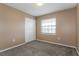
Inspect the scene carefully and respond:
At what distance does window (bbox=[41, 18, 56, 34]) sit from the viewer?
4391 mm

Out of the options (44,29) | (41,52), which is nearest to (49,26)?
(44,29)

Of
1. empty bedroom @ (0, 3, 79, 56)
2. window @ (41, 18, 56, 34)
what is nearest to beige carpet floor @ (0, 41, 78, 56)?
empty bedroom @ (0, 3, 79, 56)

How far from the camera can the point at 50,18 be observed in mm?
4547

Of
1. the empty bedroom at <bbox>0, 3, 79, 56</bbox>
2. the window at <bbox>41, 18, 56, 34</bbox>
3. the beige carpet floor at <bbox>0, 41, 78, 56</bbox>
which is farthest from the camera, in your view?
the window at <bbox>41, 18, 56, 34</bbox>

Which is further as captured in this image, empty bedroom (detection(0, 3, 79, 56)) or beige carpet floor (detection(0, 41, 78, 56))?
empty bedroom (detection(0, 3, 79, 56))

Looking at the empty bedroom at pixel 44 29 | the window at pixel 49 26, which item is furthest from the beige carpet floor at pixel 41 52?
the window at pixel 49 26

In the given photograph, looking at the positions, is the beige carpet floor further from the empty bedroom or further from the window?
the window

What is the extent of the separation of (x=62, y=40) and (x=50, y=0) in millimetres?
3171

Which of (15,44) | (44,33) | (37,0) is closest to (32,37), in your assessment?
(44,33)

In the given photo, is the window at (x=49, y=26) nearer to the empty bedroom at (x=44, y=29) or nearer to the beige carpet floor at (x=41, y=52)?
the empty bedroom at (x=44, y=29)

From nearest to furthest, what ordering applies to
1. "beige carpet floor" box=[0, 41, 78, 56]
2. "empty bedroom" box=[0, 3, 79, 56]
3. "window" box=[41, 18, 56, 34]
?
"beige carpet floor" box=[0, 41, 78, 56]
"empty bedroom" box=[0, 3, 79, 56]
"window" box=[41, 18, 56, 34]

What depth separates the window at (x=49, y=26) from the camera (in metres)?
4.39

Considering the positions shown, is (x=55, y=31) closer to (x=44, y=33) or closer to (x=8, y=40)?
(x=44, y=33)

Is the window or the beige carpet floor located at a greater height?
the window
